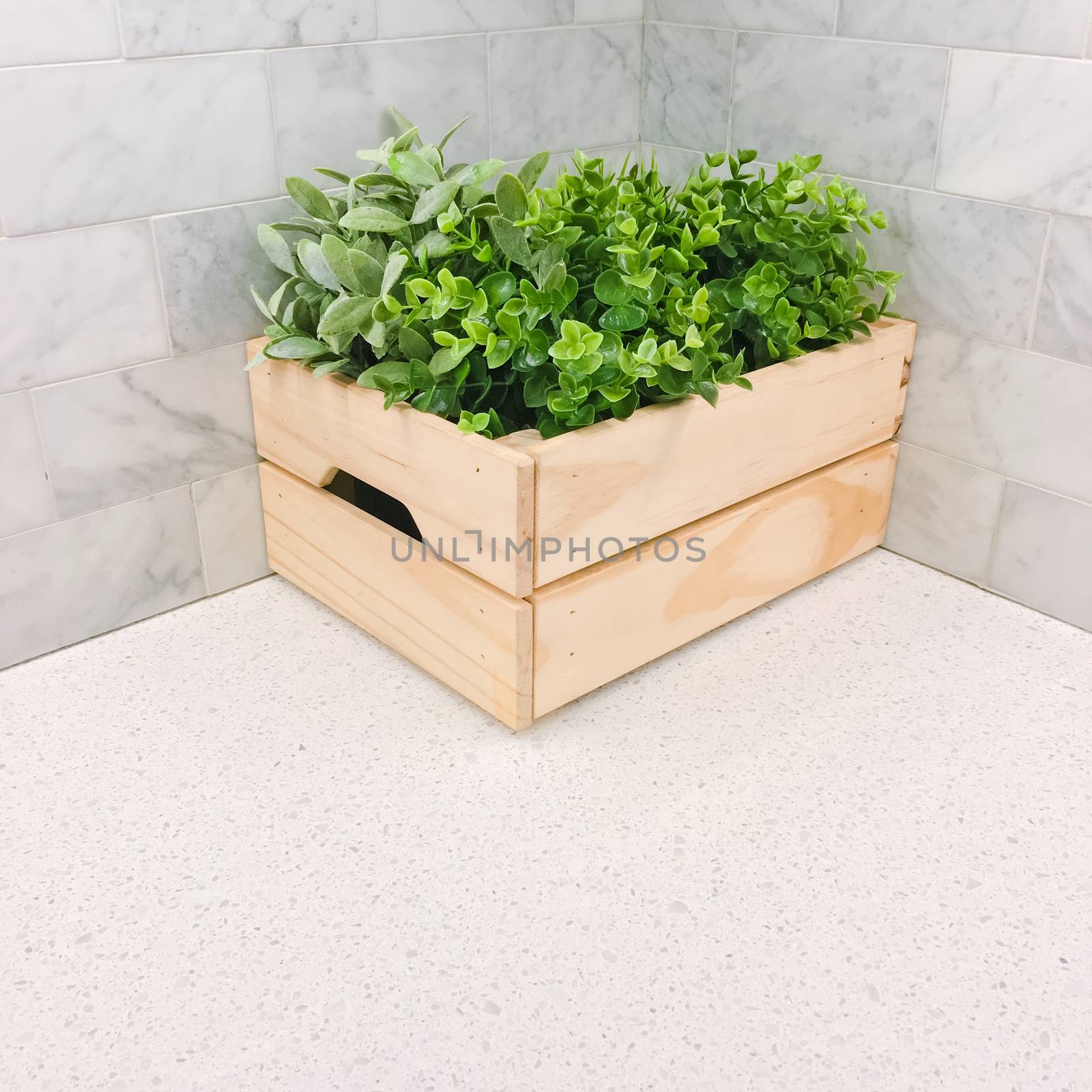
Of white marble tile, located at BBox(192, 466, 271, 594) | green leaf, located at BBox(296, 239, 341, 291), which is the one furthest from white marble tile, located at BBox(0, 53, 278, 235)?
white marble tile, located at BBox(192, 466, 271, 594)

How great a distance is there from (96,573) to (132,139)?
0.48 m

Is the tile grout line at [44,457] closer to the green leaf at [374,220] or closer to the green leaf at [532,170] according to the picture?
the green leaf at [374,220]

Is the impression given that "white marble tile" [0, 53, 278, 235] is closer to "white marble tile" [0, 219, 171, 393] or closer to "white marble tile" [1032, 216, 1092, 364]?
"white marble tile" [0, 219, 171, 393]

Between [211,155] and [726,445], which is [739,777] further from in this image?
[211,155]

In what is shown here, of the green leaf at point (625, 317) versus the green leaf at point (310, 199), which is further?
the green leaf at point (310, 199)

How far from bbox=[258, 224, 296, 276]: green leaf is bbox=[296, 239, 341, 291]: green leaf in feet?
0.15

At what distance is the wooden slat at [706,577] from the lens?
1.15 meters

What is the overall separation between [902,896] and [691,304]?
59cm

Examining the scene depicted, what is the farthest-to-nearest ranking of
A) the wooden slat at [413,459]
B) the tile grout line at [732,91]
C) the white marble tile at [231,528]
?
the tile grout line at [732,91], the white marble tile at [231,528], the wooden slat at [413,459]

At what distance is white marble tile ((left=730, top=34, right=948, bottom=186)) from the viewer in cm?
134

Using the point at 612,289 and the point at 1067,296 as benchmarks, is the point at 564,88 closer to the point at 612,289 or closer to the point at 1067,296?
the point at 612,289

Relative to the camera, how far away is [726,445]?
123 centimetres

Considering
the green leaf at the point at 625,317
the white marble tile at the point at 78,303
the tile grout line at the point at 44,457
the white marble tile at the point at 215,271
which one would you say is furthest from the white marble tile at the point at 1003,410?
the tile grout line at the point at 44,457

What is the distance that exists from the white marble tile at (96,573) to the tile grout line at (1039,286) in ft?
3.32
